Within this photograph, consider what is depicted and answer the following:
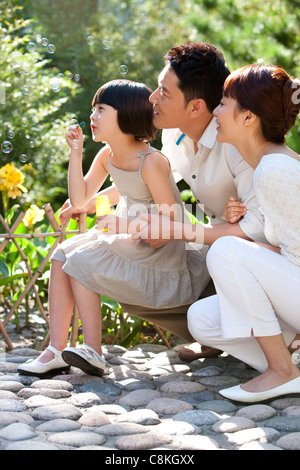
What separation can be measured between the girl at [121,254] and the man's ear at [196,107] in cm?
18

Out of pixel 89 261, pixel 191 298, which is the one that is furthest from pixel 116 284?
pixel 191 298

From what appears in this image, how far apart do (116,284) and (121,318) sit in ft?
2.81

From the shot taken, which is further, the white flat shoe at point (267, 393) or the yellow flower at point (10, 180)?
the yellow flower at point (10, 180)

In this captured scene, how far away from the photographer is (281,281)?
6.96ft

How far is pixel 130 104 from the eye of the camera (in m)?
2.64

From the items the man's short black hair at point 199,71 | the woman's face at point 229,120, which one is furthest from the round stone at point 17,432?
the man's short black hair at point 199,71

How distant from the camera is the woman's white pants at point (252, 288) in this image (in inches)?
83.7

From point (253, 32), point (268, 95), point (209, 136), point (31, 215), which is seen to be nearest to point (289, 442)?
point (268, 95)

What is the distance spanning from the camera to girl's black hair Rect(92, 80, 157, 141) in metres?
2.63

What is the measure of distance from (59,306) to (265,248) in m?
0.85

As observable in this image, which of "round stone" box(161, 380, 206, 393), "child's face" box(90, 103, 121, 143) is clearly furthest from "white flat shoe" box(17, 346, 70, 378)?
"child's face" box(90, 103, 121, 143)

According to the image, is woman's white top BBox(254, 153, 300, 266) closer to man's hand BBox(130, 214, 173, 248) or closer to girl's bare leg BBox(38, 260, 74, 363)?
man's hand BBox(130, 214, 173, 248)

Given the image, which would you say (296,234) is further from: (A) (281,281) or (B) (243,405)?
(B) (243,405)

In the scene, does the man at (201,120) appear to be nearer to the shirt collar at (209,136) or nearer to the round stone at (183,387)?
the shirt collar at (209,136)
